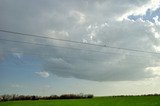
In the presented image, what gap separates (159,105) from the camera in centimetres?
5538

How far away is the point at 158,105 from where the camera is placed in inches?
2183

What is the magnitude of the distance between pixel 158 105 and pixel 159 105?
162 mm
